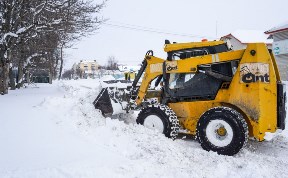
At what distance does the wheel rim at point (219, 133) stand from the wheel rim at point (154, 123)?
42.7 inches

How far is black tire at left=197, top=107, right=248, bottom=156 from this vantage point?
5.59 m

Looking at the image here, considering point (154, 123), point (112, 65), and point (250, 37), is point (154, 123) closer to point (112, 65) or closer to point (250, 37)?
point (250, 37)

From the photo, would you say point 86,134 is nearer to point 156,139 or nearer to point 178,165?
point 156,139

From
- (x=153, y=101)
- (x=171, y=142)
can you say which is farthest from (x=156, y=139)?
(x=153, y=101)

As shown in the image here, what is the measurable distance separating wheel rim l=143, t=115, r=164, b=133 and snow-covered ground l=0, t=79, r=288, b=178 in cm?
24

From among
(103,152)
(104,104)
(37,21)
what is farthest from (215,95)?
(37,21)

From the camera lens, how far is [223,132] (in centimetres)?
586

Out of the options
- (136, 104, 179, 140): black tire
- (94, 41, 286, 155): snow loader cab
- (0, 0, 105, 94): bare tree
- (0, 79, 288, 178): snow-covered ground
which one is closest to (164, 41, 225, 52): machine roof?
(94, 41, 286, 155): snow loader cab

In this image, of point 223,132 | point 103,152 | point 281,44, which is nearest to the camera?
point 103,152

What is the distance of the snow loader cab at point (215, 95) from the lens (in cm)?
566

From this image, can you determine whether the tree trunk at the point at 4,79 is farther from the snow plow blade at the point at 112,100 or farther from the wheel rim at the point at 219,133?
the wheel rim at the point at 219,133

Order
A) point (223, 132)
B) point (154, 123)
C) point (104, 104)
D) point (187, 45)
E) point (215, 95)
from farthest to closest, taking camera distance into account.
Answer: point (104, 104) < point (187, 45) < point (154, 123) < point (215, 95) < point (223, 132)

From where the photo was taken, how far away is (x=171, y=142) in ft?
20.3

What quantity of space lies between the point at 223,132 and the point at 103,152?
222cm
